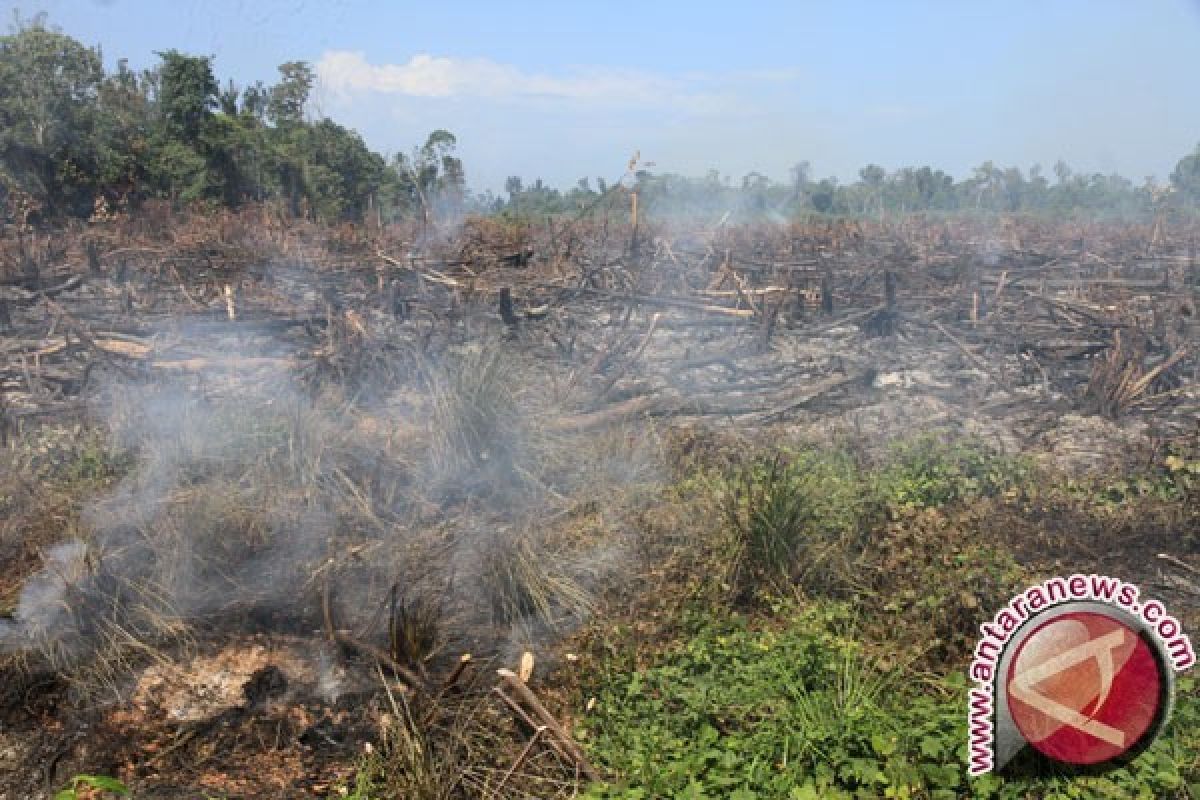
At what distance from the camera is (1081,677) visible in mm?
2367

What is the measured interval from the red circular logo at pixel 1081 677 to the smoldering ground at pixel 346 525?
2.17 metres

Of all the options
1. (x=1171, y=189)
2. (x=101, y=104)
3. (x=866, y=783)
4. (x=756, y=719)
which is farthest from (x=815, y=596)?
(x=1171, y=189)

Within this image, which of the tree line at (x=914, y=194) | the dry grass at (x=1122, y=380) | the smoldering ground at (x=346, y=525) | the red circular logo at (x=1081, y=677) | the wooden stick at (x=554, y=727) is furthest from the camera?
the tree line at (x=914, y=194)

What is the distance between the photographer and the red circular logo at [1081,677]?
237cm

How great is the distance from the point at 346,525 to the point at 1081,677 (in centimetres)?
366

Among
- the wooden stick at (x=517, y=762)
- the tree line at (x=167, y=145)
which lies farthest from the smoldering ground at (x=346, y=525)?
the tree line at (x=167, y=145)

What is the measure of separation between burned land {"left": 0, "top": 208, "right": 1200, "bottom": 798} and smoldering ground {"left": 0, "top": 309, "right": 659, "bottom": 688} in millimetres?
19

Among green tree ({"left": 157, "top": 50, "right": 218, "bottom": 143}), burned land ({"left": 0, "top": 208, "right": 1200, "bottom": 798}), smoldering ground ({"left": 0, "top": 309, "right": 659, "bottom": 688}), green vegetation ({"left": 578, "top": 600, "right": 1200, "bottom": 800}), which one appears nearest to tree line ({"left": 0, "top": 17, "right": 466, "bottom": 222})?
green tree ({"left": 157, "top": 50, "right": 218, "bottom": 143})

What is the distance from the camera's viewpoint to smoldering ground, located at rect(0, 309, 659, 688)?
13.2ft

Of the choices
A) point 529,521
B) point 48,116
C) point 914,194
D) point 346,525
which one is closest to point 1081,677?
point 529,521

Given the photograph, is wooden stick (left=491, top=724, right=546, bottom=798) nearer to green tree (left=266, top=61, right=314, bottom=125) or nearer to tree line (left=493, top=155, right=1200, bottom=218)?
green tree (left=266, top=61, right=314, bottom=125)

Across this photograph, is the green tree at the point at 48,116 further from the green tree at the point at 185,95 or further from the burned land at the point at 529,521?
the burned land at the point at 529,521

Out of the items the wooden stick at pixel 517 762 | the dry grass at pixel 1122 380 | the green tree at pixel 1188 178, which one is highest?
the green tree at pixel 1188 178

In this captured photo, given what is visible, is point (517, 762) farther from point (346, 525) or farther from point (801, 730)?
point (346, 525)
